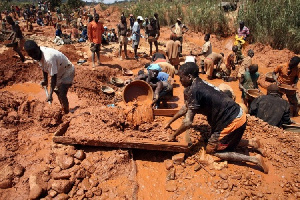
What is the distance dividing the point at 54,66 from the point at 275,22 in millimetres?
9331

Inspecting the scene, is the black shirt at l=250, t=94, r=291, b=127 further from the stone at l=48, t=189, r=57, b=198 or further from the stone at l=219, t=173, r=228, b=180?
the stone at l=48, t=189, r=57, b=198

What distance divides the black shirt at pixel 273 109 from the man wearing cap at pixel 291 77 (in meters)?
1.11

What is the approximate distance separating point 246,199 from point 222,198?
1.04 feet

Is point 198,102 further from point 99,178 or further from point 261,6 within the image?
point 261,6

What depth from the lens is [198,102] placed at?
9.51 ft

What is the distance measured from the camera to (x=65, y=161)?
119 inches

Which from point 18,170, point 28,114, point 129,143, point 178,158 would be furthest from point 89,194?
point 28,114

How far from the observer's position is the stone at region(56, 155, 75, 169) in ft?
9.85

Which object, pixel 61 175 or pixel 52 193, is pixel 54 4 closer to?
pixel 61 175

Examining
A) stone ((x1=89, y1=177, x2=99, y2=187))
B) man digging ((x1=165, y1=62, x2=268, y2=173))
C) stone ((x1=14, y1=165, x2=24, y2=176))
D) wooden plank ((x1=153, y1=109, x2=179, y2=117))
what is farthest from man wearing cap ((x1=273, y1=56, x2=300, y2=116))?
stone ((x1=14, y1=165, x2=24, y2=176))

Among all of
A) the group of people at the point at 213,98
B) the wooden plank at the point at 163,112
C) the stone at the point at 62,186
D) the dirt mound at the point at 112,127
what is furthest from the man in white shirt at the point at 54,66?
the wooden plank at the point at 163,112

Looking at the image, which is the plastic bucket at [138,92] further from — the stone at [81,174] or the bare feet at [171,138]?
the stone at [81,174]

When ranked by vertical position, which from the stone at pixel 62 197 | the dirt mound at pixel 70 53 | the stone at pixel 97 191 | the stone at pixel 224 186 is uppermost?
the dirt mound at pixel 70 53

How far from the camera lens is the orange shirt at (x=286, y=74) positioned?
16.5ft
